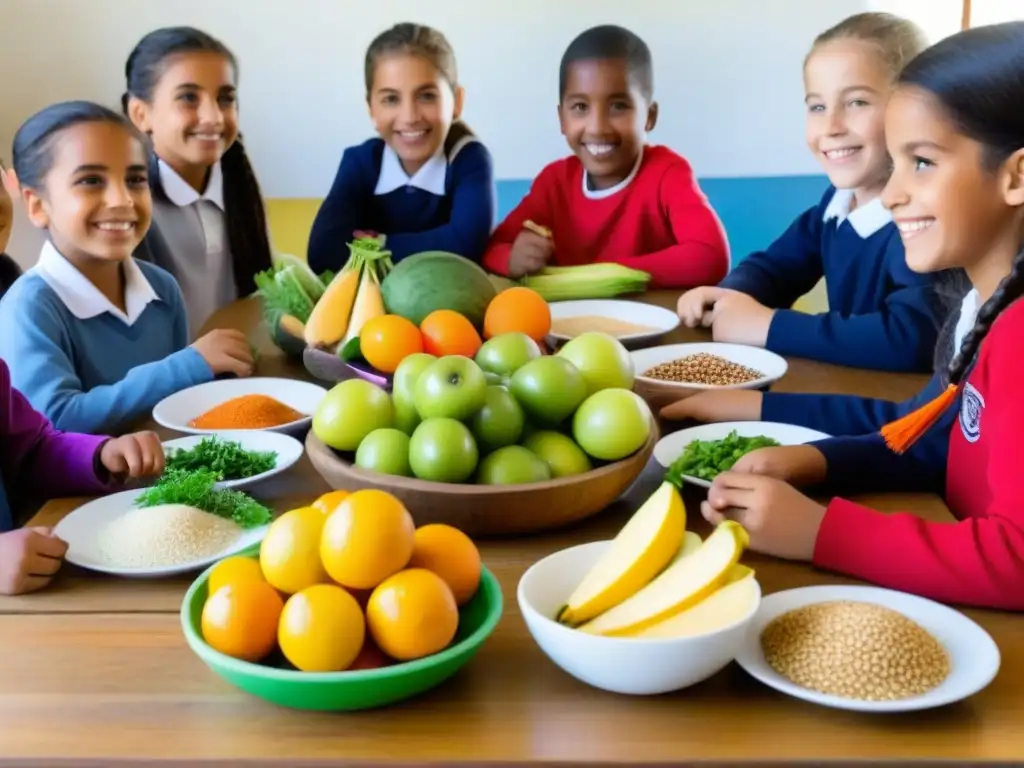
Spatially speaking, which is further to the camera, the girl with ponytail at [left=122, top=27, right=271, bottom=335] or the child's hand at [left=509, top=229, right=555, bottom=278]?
the girl with ponytail at [left=122, top=27, right=271, bottom=335]

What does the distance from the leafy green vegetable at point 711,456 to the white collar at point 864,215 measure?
2.82 feet

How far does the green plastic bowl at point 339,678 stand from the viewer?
80 cm

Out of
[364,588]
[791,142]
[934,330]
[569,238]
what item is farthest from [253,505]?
[791,142]

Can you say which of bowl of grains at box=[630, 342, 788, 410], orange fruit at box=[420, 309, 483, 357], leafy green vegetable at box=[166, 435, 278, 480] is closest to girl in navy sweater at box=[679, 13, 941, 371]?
bowl of grains at box=[630, 342, 788, 410]

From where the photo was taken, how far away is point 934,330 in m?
1.71

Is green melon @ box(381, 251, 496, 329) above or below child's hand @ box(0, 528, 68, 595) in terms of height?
above

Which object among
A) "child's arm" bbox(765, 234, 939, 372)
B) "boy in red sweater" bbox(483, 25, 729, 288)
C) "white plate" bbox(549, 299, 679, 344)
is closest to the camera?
"child's arm" bbox(765, 234, 939, 372)

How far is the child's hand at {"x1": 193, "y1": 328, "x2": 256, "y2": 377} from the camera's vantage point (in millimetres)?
1714

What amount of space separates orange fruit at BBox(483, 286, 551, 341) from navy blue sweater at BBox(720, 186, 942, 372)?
434 mm

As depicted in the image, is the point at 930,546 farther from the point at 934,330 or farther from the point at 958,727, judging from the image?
the point at 934,330

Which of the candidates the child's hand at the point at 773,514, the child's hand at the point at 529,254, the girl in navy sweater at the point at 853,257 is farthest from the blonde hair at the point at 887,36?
the child's hand at the point at 773,514

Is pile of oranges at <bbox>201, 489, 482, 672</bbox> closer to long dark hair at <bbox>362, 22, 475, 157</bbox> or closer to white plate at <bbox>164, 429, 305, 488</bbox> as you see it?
white plate at <bbox>164, 429, 305, 488</bbox>

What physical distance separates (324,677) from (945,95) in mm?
851

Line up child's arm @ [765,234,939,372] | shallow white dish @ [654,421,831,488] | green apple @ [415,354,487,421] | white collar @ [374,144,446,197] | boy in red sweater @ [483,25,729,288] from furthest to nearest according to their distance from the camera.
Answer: white collar @ [374,144,446,197] < boy in red sweater @ [483,25,729,288] < child's arm @ [765,234,939,372] < shallow white dish @ [654,421,831,488] < green apple @ [415,354,487,421]
